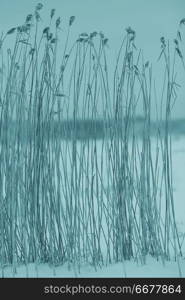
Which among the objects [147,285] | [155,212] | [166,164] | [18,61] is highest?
[18,61]

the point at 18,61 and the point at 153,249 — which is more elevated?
the point at 18,61

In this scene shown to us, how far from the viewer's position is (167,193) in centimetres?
237

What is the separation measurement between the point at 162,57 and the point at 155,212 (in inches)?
26.6

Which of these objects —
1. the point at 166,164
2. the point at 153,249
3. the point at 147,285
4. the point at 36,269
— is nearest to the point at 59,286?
the point at 36,269

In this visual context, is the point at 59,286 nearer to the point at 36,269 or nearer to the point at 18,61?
the point at 36,269

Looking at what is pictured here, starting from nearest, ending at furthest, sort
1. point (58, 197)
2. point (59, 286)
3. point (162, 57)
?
point (59, 286)
point (58, 197)
point (162, 57)

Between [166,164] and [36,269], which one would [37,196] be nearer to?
[36,269]

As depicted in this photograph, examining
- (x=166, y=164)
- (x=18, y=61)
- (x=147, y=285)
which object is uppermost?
(x=18, y=61)

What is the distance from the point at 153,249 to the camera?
2.42 meters

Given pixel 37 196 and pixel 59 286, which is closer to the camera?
pixel 59 286

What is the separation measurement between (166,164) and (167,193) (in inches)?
4.8

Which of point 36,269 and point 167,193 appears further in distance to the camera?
point 167,193

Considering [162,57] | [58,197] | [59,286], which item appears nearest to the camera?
[59,286]

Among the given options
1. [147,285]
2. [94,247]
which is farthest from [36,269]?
[147,285]
